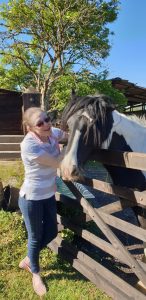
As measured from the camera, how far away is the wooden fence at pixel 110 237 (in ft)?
9.78

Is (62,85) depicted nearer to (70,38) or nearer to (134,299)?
(70,38)

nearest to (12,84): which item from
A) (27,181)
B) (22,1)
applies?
(22,1)

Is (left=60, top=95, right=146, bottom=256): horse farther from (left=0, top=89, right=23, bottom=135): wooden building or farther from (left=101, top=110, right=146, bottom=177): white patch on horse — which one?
(left=0, top=89, right=23, bottom=135): wooden building

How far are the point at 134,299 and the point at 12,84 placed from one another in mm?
19291

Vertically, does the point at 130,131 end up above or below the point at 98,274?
above

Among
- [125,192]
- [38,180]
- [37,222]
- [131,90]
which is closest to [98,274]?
[37,222]

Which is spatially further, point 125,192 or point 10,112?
point 10,112

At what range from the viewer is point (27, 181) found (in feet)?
11.1

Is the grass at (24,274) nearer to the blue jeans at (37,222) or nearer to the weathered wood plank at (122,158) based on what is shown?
the blue jeans at (37,222)

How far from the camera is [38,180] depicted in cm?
335

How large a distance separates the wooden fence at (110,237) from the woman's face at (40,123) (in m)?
0.57

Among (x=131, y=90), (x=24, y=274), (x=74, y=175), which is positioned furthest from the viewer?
(x=131, y=90)

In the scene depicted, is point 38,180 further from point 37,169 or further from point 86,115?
point 86,115

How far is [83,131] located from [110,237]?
105 cm
